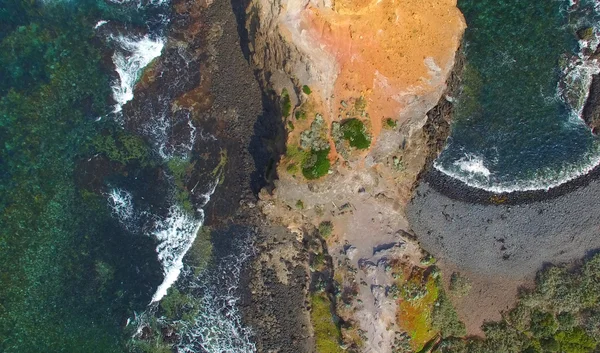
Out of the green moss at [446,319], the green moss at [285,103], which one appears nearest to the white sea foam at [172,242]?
the green moss at [285,103]

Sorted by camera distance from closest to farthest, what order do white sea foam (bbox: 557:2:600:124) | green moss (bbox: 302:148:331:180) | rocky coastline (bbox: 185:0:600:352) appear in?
green moss (bbox: 302:148:331:180) → rocky coastline (bbox: 185:0:600:352) → white sea foam (bbox: 557:2:600:124)

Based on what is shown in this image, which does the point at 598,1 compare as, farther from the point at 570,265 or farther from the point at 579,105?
the point at 570,265

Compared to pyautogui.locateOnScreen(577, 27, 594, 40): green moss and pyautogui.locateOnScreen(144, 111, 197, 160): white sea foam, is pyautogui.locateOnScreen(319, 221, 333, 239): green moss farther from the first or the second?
pyautogui.locateOnScreen(577, 27, 594, 40): green moss

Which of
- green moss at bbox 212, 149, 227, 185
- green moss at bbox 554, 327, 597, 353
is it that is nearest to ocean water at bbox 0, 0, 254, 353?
green moss at bbox 212, 149, 227, 185

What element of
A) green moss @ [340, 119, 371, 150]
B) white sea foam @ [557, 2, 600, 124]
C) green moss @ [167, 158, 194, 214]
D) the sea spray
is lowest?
the sea spray

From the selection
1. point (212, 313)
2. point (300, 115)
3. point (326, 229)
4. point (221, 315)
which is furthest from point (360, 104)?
point (212, 313)

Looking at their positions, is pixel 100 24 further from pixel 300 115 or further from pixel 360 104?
pixel 360 104
